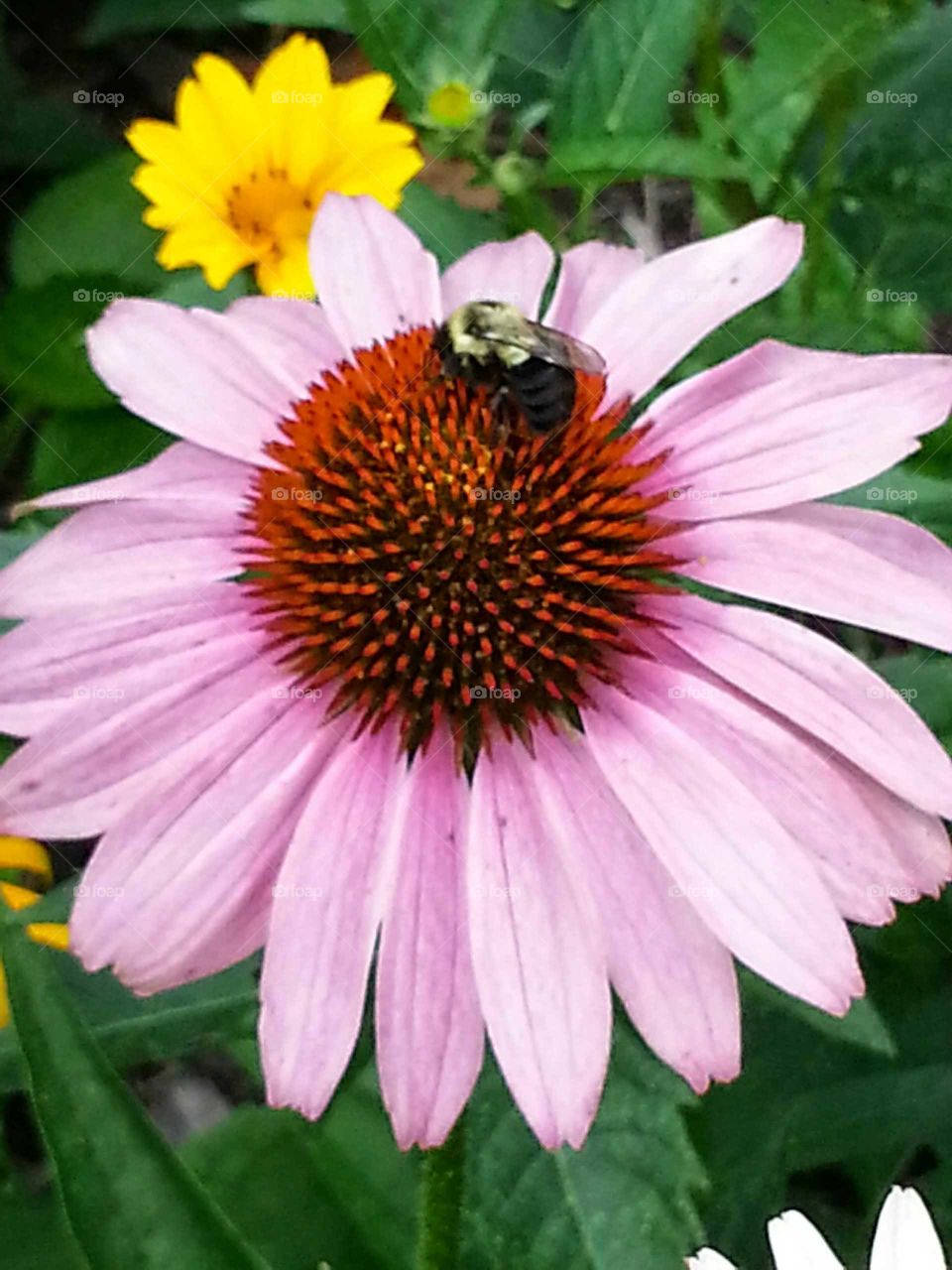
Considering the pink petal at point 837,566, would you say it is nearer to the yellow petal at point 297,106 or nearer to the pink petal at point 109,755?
the pink petal at point 109,755

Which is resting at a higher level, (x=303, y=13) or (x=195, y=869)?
(x=303, y=13)

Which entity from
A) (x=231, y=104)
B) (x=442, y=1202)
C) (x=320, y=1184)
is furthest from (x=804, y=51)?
(x=320, y=1184)

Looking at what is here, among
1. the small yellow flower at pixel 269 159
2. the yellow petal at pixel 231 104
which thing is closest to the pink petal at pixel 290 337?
the small yellow flower at pixel 269 159

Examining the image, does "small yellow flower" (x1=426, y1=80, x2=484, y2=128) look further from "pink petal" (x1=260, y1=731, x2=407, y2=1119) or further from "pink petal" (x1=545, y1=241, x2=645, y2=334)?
"pink petal" (x1=260, y1=731, x2=407, y2=1119)

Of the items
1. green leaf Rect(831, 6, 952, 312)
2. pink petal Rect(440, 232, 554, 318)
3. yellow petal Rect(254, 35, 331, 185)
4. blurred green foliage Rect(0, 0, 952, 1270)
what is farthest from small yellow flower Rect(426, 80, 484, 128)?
green leaf Rect(831, 6, 952, 312)

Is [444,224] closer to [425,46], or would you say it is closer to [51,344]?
[425,46]

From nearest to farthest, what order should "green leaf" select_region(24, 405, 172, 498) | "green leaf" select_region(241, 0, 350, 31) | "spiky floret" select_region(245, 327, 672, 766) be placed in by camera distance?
"spiky floret" select_region(245, 327, 672, 766), "green leaf" select_region(241, 0, 350, 31), "green leaf" select_region(24, 405, 172, 498)

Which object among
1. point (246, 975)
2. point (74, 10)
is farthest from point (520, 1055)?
point (74, 10)
